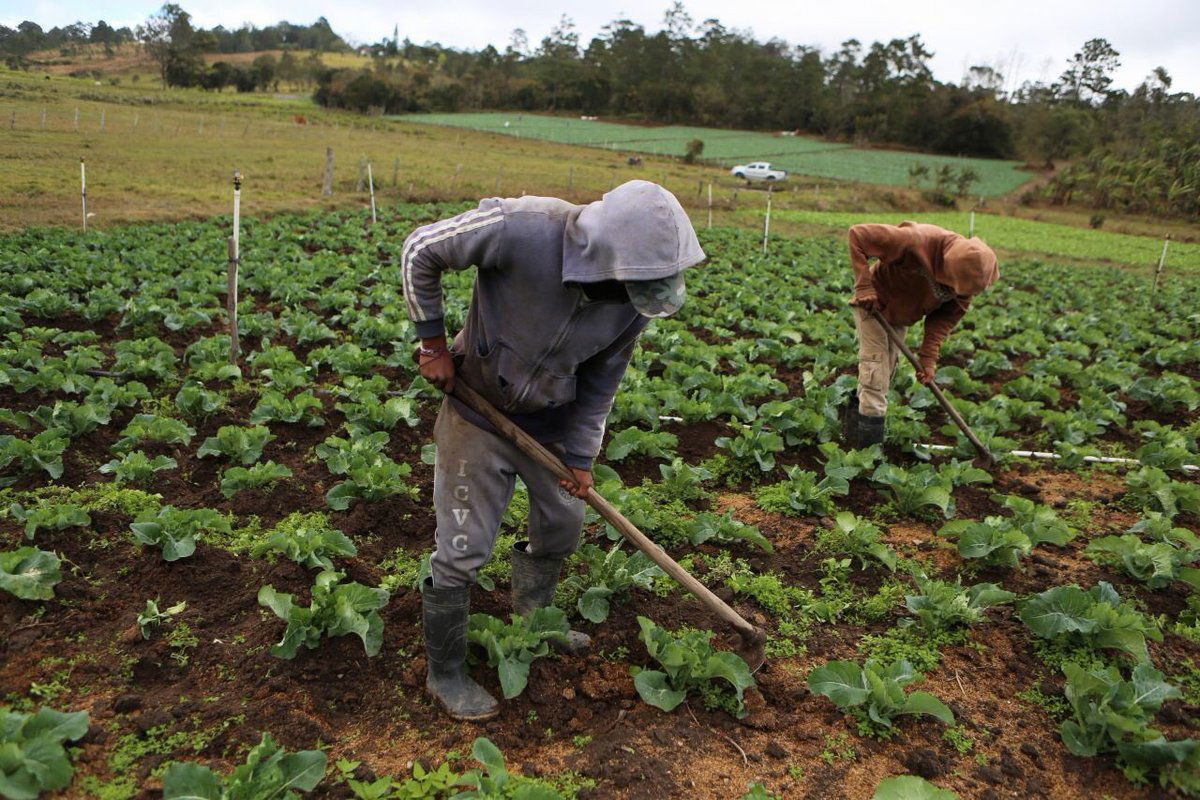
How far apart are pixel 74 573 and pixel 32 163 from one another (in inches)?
724

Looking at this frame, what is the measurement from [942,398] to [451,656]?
172 inches

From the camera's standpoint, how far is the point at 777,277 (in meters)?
14.8

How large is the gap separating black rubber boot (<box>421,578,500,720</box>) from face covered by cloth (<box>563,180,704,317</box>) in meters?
1.44

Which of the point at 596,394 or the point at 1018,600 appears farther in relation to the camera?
the point at 1018,600

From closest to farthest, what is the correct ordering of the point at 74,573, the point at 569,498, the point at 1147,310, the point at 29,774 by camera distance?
the point at 29,774 → the point at 569,498 → the point at 74,573 → the point at 1147,310

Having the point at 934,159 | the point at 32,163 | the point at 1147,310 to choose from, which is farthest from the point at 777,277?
the point at 934,159

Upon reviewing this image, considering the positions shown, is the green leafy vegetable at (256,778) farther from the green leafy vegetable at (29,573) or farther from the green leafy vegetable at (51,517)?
the green leafy vegetable at (51,517)

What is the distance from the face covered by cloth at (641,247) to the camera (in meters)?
2.64

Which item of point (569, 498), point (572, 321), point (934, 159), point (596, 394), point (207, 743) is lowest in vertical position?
point (207, 743)

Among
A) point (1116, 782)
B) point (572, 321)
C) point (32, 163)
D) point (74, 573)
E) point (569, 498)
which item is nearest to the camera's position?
point (572, 321)

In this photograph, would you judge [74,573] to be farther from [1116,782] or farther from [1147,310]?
[1147,310]

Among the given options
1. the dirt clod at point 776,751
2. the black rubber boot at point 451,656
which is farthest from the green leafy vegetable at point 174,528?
the dirt clod at point 776,751

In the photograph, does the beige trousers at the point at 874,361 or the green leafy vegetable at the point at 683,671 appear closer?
the green leafy vegetable at the point at 683,671

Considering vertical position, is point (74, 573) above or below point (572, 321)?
below
